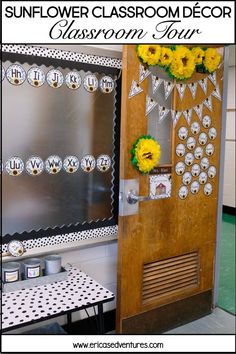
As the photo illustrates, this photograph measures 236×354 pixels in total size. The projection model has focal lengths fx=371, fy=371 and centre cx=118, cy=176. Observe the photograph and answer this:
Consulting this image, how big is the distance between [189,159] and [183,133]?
0.18 m

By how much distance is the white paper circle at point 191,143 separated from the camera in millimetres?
2330

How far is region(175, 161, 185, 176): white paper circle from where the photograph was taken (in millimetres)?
2283

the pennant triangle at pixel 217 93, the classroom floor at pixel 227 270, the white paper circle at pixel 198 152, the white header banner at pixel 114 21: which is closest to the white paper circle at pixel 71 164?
the white header banner at pixel 114 21

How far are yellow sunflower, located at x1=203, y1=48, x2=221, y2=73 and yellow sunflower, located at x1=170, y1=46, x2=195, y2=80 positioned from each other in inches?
6.1

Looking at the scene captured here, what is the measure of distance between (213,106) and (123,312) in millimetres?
1415

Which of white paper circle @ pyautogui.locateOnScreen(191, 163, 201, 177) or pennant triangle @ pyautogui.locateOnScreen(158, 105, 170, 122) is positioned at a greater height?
pennant triangle @ pyautogui.locateOnScreen(158, 105, 170, 122)

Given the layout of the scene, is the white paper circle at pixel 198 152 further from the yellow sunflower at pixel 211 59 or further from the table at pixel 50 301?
the table at pixel 50 301

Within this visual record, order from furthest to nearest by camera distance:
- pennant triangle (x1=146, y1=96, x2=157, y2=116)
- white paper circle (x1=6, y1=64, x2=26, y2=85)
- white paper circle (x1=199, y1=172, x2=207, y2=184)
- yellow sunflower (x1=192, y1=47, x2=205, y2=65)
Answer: white paper circle (x1=199, y1=172, x2=207, y2=184) → yellow sunflower (x1=192, y1=47, x2=205, y2=65) → pennant triangle (x1=146, y1=96, x2=157, y2=116) → white paper circle (x1=6, y1=64, x2=26, y2=85)

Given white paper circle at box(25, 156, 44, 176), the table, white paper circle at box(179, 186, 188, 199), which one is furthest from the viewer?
white paper circle at box(179, 186, 188, 199)

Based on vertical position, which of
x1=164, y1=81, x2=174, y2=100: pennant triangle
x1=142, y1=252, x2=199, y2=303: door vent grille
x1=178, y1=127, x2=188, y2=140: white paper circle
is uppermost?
x1=164, y1=81, x2=174, y2=100: pennant triangle

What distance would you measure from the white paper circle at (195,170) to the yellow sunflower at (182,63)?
56 cm

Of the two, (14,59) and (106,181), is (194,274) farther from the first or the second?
(14,59)

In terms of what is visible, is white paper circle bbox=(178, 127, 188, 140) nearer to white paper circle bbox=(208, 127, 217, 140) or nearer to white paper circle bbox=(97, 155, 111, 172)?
white paper circle bbox=(208, 127, 217, 140)

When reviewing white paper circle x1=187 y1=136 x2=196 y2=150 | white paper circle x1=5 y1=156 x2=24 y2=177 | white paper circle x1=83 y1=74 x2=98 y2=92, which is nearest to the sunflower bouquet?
white paper circle x1=83 y1=74 x2=98 y2=92
